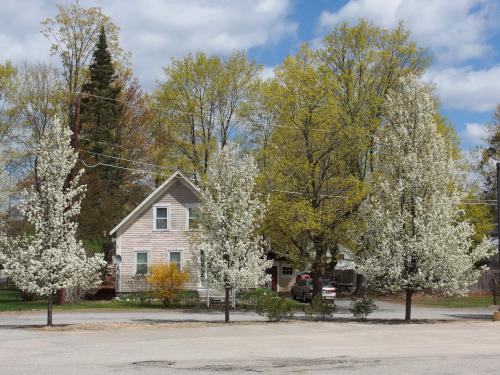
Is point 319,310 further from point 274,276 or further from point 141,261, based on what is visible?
point 274,276

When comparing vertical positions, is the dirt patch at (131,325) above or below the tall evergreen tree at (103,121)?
below

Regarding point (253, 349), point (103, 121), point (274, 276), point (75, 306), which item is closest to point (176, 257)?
point (75, 306)

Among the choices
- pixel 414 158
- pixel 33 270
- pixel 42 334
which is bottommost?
pixel 42 334

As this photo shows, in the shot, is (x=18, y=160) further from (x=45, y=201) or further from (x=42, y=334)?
(x=42, y=334)

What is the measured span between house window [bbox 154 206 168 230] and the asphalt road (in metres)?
17.3

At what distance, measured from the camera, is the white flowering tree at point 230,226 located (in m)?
26.3

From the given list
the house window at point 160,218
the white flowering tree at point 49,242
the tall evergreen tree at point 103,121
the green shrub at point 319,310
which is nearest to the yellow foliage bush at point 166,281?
the house window at point 160,218

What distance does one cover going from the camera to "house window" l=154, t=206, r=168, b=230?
4281cm

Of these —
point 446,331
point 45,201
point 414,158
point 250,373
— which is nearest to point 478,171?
point 414,158

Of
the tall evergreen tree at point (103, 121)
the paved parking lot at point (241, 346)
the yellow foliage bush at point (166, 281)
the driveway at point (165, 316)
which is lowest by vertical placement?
the driveway at point (165, 316)

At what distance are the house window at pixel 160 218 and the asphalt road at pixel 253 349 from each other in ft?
56.7

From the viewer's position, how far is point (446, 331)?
23.8m

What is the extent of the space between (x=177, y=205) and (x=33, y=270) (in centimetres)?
1926

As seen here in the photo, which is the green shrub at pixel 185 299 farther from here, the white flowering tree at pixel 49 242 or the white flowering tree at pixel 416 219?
the white flowering tree at pixel 49 242
